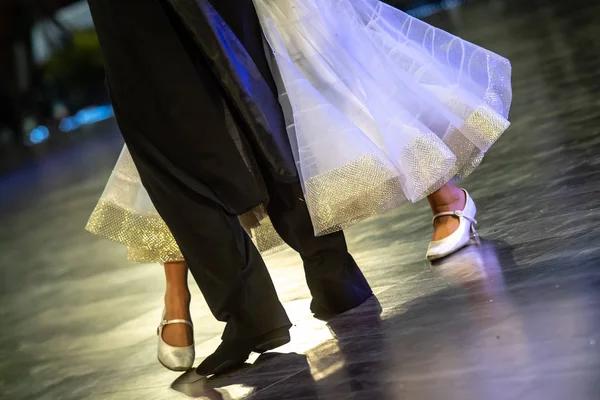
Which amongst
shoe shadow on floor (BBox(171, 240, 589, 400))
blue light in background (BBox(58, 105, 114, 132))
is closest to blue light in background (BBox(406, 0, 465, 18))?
blue light in background (BBox(58, 105, 114, 132))

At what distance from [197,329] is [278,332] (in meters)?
0.41

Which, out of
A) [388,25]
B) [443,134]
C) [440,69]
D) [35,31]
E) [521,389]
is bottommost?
[521,389]

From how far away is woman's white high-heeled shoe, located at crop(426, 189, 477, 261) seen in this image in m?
1.85

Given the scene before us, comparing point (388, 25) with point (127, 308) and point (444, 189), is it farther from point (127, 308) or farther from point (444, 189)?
point (127, 308)

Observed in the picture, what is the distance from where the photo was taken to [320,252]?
1757 mm

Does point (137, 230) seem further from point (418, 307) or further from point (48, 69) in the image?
point (48, 69)

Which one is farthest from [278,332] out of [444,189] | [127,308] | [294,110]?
[127,308]

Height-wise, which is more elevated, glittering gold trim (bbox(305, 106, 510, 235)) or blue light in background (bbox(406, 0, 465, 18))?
blue light in background (bbox(406, 0, 465, 18))

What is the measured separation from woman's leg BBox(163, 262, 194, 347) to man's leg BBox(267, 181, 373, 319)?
223mm

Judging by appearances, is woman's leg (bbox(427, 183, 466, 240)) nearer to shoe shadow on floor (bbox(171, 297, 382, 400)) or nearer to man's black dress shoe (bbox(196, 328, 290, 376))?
shoe shadow on floor (bbox(171, 297, 382, 400))

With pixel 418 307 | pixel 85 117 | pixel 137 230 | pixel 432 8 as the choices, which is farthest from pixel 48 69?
pixel 418 307

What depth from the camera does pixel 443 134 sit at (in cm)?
181

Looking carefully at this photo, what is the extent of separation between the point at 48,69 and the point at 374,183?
9.71 meters

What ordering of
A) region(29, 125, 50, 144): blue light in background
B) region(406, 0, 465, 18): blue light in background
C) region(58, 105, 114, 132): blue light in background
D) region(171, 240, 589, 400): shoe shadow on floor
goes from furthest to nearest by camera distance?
region(406, 0, 465, 18): blue light in background, region(58, 105, 114, 132): blue light in background, region(29, 125, 50, 144): blue light in background, region(171, 240, 589, 400): shoe shadow on floor
